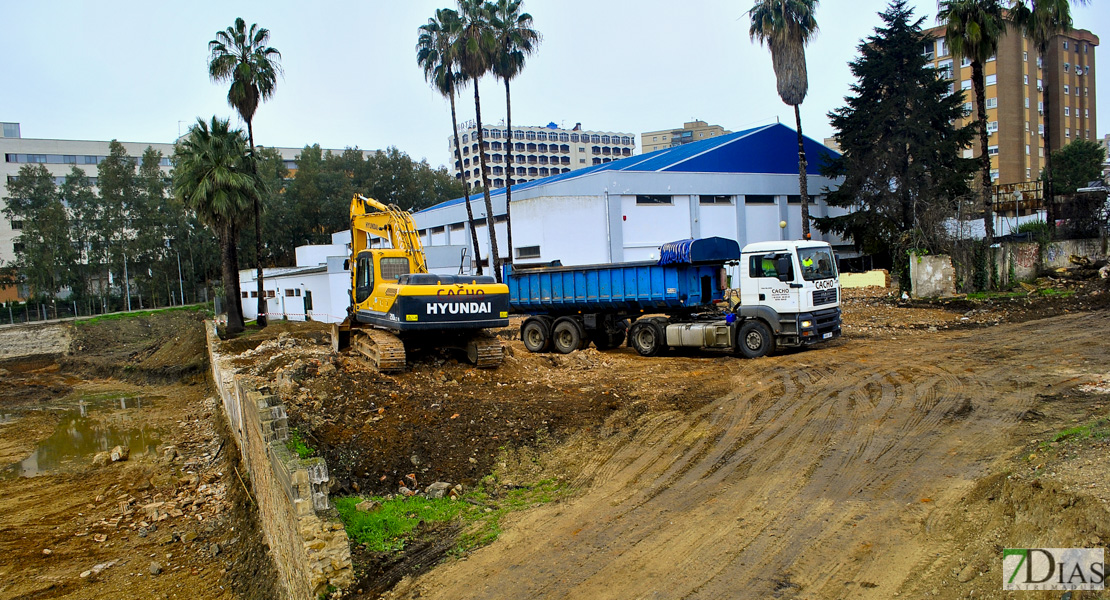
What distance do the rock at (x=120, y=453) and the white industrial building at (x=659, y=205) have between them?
1749cm

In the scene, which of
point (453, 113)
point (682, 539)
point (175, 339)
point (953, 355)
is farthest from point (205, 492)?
point (175, 339)

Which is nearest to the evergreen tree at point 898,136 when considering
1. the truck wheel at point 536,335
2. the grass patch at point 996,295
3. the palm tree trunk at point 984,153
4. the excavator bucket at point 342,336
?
the palm tree trunk at point 984,153

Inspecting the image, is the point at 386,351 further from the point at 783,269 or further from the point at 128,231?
the point at 128,231

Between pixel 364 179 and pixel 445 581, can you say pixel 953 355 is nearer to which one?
pixel 445 581

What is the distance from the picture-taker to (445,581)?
20.7 ft

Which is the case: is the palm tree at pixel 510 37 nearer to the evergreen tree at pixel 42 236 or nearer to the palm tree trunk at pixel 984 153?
the palm tree trunk at pixel 984 153

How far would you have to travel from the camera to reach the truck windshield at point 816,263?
15.7m

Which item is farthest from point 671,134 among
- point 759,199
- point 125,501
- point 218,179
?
point 125,501

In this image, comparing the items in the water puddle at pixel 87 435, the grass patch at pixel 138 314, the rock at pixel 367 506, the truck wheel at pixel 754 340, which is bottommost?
the water puddle at pixel 87 435

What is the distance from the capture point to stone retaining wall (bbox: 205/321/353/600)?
6.28m

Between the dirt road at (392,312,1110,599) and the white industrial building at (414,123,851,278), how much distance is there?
65.8 feet

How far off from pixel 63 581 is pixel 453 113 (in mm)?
25769

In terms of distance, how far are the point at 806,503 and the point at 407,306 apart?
8.63 metres

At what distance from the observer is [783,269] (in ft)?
51.6
